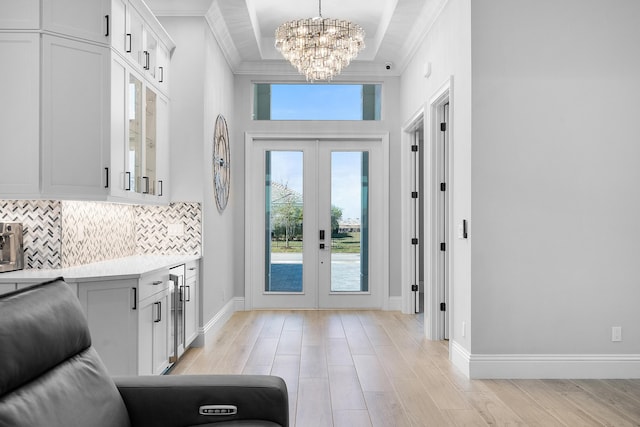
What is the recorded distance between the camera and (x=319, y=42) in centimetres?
480

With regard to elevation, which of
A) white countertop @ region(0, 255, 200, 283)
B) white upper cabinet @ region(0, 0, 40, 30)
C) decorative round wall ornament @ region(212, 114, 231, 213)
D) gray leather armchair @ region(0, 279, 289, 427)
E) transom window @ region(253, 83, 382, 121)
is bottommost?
gray leather armchair @ region(0, 279, 289, 427)

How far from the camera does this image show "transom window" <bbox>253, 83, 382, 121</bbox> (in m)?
7.00

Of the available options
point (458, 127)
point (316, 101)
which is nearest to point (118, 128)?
point (458, 127)

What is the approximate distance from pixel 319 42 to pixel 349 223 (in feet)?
9.18

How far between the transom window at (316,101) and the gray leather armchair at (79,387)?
A: 17.7 ft

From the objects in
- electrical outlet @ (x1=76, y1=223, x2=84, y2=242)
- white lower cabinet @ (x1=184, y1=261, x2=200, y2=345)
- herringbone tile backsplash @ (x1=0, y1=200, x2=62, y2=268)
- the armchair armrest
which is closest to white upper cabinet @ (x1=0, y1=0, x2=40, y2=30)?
herringbone tile backsplash @ (x1=0, y1=200, x2=62, y2=268)

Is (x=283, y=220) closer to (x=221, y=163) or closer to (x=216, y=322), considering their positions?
(x=221, y=163)

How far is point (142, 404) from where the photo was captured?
187 cm

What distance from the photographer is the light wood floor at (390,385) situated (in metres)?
3.13

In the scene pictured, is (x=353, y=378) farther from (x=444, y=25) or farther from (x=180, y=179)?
(x=444, y=25)

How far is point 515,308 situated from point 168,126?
343cm

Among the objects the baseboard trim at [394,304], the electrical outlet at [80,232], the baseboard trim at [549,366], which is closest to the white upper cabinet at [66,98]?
the electrical outlet at [80,232]

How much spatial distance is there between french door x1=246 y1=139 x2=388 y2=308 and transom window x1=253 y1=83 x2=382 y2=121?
14.2 inches

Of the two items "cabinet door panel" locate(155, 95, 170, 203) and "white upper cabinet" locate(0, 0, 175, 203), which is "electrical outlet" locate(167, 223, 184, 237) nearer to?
"cabinet door panel" locate(155, 95, 170, 203)
